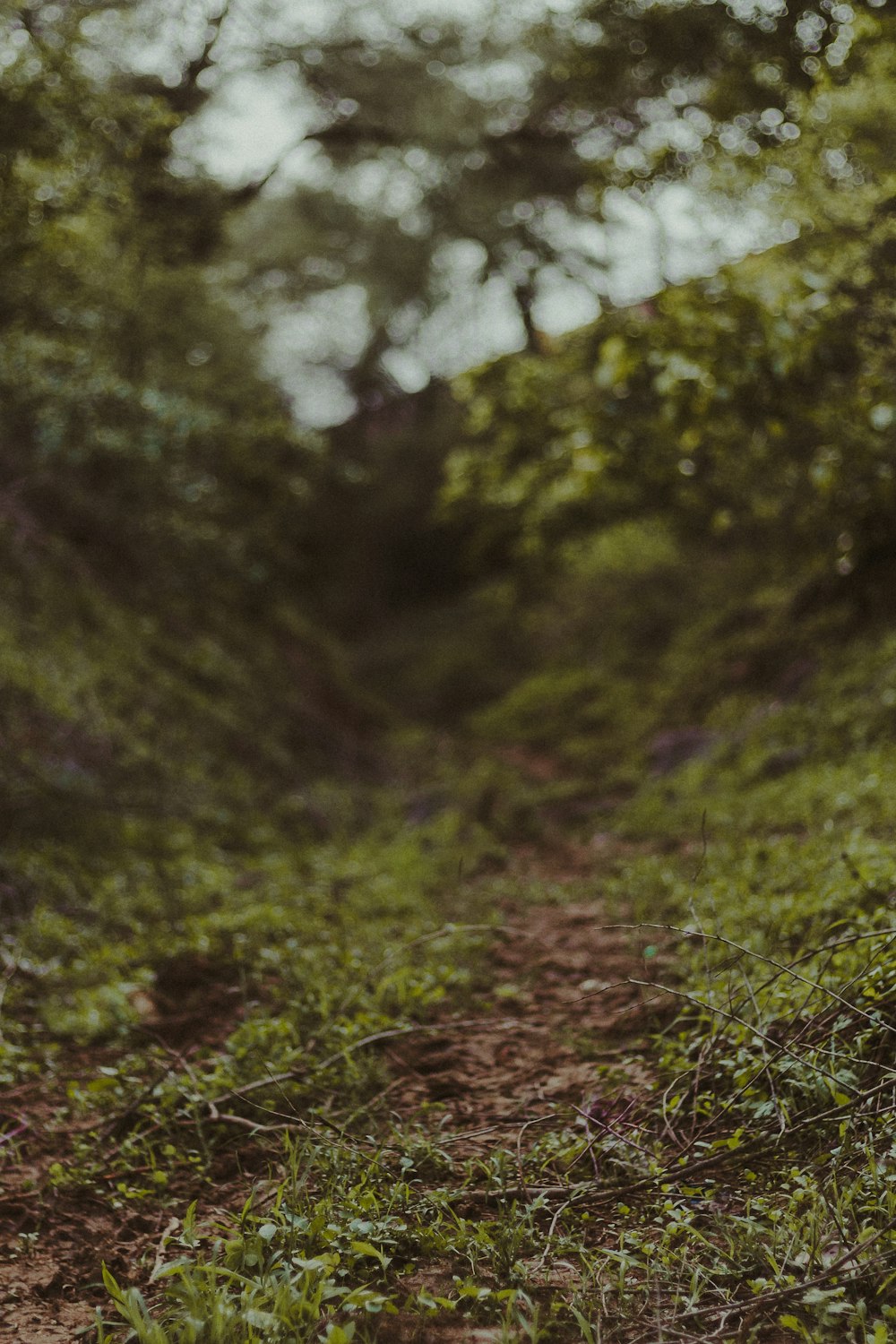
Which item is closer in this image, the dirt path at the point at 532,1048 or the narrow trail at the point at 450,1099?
the narrow trail at the point at 450,1099

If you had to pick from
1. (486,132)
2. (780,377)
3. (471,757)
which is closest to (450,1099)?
(780,377)

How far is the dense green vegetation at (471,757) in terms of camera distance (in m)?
2.65

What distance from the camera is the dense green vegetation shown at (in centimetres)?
265

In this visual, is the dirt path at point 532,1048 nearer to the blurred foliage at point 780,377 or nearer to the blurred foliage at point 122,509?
the blurred foliage at point 122,509

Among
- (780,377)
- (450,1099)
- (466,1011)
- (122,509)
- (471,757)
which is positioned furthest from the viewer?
(471,757)

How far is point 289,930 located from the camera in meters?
5.16

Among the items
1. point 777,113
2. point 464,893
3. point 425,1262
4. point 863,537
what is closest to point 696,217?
point 777,113

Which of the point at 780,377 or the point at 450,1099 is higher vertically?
the point at 780,377

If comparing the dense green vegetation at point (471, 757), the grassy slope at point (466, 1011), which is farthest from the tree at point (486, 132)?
the grassy slope at point (466, 1011)

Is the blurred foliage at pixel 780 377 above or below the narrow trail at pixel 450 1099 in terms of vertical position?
above

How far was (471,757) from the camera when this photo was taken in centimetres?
1220

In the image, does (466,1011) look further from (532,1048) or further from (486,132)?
(486,132)

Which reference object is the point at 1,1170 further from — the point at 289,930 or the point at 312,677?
the point at 312,677

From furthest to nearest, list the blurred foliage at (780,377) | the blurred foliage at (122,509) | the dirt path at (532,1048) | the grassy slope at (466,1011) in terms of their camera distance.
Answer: the blurred foliage at (122,509), the blurred foliage at (780,377), the dirt path at (532,1048), the grassy slope at (466,1011)
